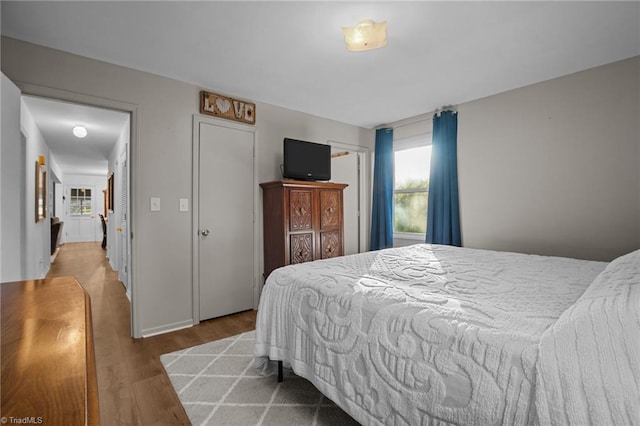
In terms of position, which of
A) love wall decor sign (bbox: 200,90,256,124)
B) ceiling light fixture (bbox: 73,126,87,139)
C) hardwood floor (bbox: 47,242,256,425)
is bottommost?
hardwood floor (bbox: 47,242,256,425)

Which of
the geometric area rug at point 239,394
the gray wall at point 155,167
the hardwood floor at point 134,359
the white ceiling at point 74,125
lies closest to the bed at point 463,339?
the geometric area rug at point 239,394

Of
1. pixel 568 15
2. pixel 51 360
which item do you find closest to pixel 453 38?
pixel 568 15

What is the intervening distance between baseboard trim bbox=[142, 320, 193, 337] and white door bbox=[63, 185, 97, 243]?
9791 mm

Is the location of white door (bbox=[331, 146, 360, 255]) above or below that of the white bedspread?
above

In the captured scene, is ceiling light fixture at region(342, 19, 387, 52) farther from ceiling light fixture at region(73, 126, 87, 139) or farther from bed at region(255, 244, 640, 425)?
ceiling light fixture at region(73, 126, 87, 139)

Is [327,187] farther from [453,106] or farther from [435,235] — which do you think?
[453,106]

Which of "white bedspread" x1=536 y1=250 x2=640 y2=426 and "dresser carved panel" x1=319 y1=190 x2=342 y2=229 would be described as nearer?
"white bedspread" x1=536 y1=250 x2=640 y2=426

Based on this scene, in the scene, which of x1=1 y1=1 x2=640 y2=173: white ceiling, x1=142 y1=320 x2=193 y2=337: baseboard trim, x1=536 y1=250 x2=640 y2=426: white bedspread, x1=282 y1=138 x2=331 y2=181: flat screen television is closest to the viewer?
x1=536 y1=250 x2=640 y2=426: white bedspread

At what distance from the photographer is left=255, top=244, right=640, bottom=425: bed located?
0.76m

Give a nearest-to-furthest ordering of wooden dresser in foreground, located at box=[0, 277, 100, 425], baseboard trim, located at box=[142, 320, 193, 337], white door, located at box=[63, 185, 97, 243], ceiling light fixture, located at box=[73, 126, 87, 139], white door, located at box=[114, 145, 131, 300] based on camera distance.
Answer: wooden dresser in foreground, located at box=[0, 277, 100, 425]
baseboard trim, located at box=[142, 320, 193, 337]
white door, located at box=[114, 145, 131, 300]
ceiling light fixture, located at box=[73, 126, 87, 139]
white door, located at box=[63, 185, 97, 243]

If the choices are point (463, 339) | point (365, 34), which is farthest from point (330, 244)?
point (463, 339)

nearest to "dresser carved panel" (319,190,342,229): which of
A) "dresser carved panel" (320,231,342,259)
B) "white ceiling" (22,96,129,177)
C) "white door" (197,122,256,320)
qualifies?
"dresser carved panel" (320,231,342,259)

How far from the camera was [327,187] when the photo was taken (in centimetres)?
366

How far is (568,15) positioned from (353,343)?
2.50 metres
